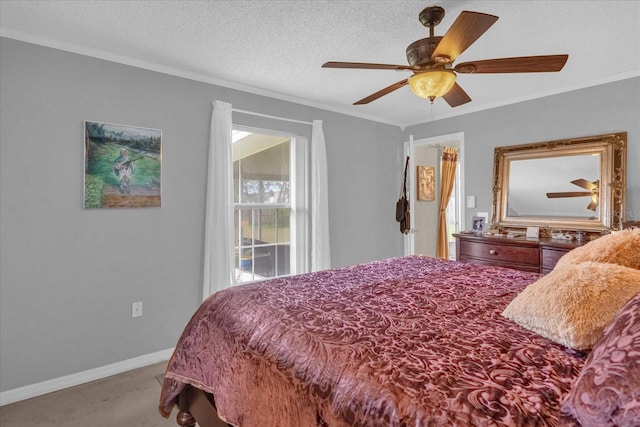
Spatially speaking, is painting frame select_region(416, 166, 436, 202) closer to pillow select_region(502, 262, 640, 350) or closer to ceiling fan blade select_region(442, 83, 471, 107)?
ceiling fan blade select_region(442, 83, 471, 107)

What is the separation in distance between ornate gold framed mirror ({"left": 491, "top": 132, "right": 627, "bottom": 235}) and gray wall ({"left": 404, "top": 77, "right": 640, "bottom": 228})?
0.07 m

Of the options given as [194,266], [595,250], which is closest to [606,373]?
[595,250]

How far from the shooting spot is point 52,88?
7.84 ft

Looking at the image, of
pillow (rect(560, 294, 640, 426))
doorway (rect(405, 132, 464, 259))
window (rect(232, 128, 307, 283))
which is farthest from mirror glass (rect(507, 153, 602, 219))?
pillow (rect(560, 294, 640, 426))

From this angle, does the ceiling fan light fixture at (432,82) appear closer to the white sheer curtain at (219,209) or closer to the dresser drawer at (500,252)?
the white sheer curtain at (219,209)

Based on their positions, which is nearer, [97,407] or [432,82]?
[432,82]

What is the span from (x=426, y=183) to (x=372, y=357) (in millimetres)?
4792

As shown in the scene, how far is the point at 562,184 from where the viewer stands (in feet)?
10.9

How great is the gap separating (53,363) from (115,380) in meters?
0.42

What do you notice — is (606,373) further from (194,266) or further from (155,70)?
(155,70)

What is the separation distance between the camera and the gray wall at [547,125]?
2.91 m

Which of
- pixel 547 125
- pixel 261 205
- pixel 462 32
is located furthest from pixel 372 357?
pixel 547 125

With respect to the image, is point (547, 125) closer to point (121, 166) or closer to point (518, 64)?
point (518, 64)

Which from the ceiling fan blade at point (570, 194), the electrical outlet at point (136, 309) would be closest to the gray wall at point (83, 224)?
the electrical outlet at point (136, 309)
